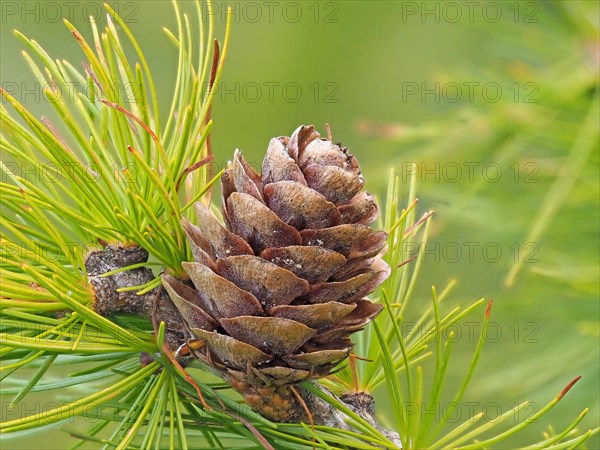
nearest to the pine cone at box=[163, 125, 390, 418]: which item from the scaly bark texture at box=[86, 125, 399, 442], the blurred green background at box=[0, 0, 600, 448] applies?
the scaly bark texture at box=[86, 125, 399, 442]

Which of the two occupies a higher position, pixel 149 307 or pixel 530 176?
pixel 530 176

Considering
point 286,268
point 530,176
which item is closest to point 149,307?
point 286,268

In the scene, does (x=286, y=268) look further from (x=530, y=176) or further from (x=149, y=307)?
(x=530, y=176)

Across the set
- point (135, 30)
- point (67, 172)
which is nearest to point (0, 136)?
point (67, 172)

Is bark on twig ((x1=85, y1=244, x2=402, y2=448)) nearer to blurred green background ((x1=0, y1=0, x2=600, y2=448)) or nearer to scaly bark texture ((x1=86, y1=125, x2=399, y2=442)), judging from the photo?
scaly bark texture ((x1=86, y1=125, x2=399, y2=442))

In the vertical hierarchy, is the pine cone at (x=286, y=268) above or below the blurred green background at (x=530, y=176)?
below

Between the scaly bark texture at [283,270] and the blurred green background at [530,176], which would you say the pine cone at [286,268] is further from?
the blurred green background at [530,176]

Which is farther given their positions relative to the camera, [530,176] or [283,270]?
[530,176]

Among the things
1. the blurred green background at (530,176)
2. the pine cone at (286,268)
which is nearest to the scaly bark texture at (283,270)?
the pine cone at (286,268)
